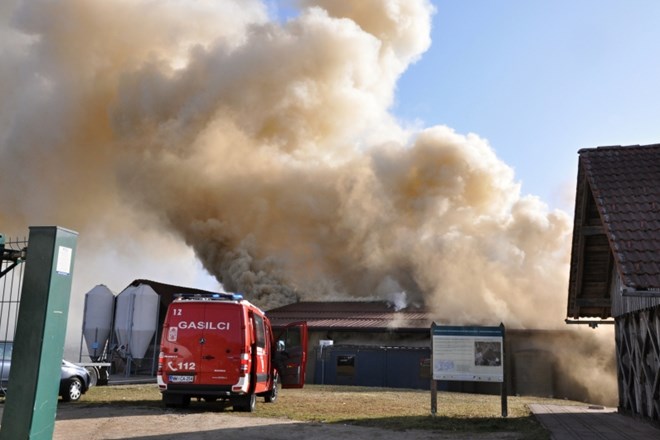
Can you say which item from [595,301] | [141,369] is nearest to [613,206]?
[595,301]

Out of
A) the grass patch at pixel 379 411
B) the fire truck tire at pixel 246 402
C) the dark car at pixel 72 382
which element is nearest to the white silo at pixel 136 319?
the grass patch at pixel 379 411

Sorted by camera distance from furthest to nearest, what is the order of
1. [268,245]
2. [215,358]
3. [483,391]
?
[268,245] < [483,391] < [215,358]

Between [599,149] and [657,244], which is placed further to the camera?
[599,149]

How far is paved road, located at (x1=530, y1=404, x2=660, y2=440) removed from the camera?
10745 mm

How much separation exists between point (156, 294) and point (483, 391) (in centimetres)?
1731

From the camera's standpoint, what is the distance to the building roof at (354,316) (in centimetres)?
3102

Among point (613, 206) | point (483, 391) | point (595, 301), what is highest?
point (613, 206)

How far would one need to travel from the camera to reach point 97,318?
33.4 m

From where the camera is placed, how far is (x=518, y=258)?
31.9 meters

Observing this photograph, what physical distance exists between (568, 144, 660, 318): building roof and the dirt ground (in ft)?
12.4

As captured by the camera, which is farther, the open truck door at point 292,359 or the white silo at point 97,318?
the white silo at point 97,318

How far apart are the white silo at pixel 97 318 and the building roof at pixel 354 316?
8.84m

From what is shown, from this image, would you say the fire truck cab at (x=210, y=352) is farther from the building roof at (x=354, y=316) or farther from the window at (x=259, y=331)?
the building roof at (x=354, y=316)

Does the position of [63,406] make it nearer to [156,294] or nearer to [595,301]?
[595,301]
